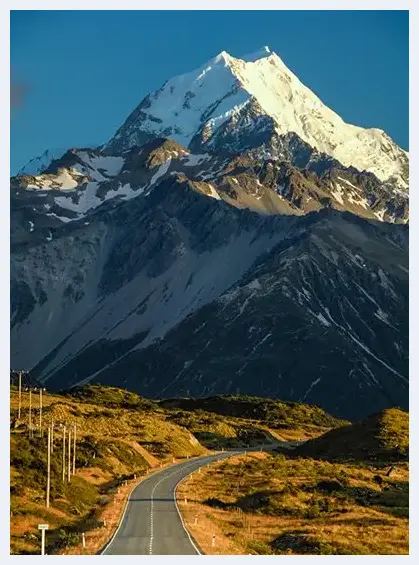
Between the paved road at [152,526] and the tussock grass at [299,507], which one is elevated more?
the paved road at [152,526]

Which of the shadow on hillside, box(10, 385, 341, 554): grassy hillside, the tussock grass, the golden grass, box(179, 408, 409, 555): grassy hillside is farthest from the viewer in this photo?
the shadow on hillside

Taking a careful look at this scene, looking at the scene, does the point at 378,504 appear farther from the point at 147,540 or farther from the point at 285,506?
the point at 147,540

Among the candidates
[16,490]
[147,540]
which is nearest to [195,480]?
[16,490]

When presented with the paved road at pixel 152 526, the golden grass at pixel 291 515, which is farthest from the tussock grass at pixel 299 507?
the paved road at pixel 152 526

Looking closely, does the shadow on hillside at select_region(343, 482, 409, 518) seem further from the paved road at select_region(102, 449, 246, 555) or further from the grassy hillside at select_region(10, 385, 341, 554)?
the grassy hillside at select_region(10, 385, 341, 554)

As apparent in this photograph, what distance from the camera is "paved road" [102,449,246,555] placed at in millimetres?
70669

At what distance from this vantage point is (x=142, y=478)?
461 feet

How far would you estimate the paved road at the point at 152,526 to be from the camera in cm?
7067

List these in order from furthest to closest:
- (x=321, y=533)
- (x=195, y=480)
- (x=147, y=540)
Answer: (x=195, y=480)
(x=321, y=533)
(x=147, y=540)

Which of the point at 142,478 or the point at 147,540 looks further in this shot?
the point at 142,478

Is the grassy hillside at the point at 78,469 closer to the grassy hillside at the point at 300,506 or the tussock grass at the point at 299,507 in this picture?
the tussock grass at the point at 299,507

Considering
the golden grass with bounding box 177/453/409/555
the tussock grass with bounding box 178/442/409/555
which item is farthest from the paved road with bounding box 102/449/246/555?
the tussock grass with bounding box 178/442/409/555
